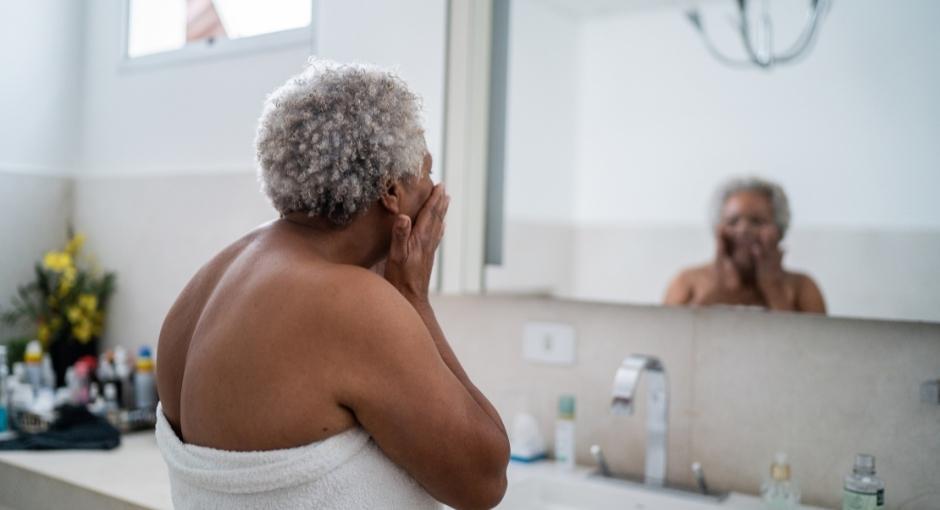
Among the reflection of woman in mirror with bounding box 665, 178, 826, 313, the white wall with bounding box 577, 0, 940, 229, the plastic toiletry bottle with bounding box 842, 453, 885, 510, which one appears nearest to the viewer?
the plastic toiletry bottle with bounding box 842, 453, 885, 510

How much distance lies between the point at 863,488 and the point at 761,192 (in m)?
0.59

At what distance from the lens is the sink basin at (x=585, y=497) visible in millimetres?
1649

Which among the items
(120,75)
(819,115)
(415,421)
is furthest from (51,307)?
(819,115)

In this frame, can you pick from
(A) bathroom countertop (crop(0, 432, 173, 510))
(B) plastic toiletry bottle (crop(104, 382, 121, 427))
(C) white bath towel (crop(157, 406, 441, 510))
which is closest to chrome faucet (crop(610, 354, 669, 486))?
(C) white bath towel (crop(157, 406, 441, 510))

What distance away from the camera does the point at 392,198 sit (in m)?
1.16

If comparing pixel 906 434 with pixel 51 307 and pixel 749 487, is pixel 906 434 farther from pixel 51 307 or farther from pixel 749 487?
pixel 51 307

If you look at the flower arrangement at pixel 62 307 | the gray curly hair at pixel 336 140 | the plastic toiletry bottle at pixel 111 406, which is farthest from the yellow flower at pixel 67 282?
the gray curly hair at pixel 336 140

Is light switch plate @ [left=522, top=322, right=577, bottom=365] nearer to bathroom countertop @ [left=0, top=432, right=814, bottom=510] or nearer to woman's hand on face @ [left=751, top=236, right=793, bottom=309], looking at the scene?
bathroom countertop @ [left=0, top=432, right=814, bottom=510]

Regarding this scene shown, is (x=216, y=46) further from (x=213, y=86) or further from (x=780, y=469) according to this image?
(x=780, y=469)

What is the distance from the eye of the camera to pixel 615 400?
5.21ft

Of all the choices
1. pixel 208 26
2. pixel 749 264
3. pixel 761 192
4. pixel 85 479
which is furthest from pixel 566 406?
pixel 208 26

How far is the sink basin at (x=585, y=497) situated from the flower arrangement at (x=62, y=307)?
171 centimetres

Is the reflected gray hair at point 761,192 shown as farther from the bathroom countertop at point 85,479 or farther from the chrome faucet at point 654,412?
the bathroom countertop at point 85,479

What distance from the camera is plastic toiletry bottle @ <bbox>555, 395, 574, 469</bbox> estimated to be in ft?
6.01
